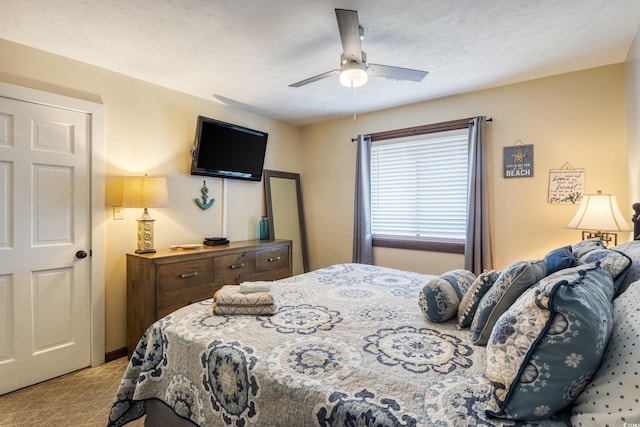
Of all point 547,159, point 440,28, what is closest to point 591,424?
point 440,28

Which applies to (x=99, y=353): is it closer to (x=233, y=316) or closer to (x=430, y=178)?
(x=233, y=316)

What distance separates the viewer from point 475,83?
3.21m

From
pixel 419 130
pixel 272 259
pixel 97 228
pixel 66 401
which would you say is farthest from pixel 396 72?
pixel 66 401

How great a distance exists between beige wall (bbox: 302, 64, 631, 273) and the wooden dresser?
184cm

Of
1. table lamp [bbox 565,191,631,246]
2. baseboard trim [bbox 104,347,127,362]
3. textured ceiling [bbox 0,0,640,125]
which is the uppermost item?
textured ceiling [bbox 0,0,640,125]

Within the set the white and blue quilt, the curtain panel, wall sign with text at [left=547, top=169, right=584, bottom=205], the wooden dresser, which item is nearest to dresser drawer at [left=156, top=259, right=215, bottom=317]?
the wooden dresser

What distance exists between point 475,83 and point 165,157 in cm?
320

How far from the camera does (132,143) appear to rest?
3.05 m

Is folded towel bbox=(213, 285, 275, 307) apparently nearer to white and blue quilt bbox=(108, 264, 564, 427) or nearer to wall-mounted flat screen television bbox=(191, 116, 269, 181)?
white and blue quilt bbox=(108, 264, 564, 427)

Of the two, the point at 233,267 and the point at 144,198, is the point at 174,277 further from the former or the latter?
the point at 144,198

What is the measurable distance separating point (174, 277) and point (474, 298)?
94.0 inches

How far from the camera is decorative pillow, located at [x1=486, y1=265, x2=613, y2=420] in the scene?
0.86 meters

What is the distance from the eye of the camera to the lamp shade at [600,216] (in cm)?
239

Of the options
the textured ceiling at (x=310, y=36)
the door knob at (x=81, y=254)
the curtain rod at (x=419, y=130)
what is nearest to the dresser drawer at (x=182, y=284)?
the door knob at (x=81, y=254)
